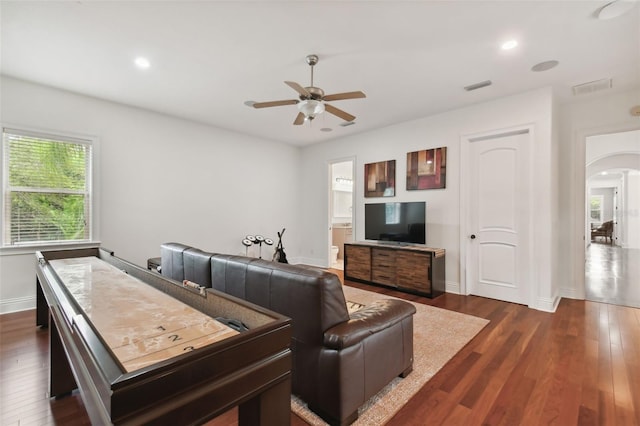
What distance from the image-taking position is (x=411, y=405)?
1827mm

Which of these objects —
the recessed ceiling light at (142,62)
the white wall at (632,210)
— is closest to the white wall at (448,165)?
the recessed ceiling light at (142,62)

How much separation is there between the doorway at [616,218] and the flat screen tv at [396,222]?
2.22 metres

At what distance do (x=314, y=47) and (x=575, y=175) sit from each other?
162 inches

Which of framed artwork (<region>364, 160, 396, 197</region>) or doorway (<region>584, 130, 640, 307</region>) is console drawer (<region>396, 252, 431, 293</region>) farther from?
doorway (<region>584, 130, 640, 307</region>)

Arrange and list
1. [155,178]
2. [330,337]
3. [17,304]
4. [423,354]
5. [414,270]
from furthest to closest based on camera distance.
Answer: [155,178]
[414,270]
[17,304]
[423,354]
[330,337]

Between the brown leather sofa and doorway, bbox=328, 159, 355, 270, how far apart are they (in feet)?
15.1

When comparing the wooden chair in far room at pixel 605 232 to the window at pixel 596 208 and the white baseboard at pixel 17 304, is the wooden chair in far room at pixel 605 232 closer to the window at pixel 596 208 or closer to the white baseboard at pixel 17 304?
the window at pixel 596 208

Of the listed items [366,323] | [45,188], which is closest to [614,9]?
[366,323]

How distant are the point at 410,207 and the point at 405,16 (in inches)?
115

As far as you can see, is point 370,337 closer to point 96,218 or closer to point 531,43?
point 531,43

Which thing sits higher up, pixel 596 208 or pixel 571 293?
pixel 596 208

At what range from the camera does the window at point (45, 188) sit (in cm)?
344

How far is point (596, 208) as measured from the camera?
516 inches

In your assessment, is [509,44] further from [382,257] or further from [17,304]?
[17,304]
